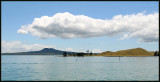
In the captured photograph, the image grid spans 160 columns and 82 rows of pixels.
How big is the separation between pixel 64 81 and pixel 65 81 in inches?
9.1

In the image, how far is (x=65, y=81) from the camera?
164ft

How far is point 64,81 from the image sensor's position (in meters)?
49.9
